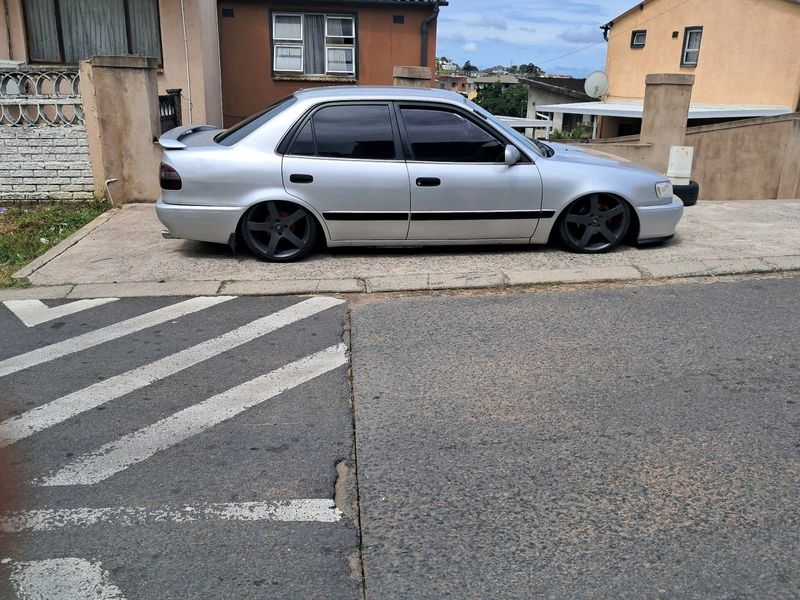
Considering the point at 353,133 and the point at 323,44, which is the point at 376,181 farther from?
the point at 323,44

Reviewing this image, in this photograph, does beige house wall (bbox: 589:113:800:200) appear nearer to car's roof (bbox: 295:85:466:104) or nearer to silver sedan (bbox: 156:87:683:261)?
silver sedan (bbox: 156:87:683:261)

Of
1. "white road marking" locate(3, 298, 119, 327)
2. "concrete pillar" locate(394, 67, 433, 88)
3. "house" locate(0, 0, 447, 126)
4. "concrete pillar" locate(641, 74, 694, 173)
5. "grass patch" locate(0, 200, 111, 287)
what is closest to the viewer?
"white road marking" locate(3, 298, 119, 327)

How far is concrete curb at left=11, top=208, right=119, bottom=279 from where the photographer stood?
22.3ft

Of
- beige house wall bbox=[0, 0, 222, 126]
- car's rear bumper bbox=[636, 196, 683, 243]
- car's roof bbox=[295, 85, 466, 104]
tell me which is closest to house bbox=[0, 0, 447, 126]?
beige house wall bbox=[0, 0, 222, 126]

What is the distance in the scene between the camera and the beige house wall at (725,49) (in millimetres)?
24312

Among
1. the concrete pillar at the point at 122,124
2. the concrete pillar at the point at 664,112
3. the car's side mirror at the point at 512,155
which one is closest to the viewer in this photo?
the car's side mirror at the point at 512,155

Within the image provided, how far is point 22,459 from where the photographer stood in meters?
3.64

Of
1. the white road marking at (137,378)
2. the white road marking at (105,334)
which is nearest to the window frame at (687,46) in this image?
the white road marking at (137,378)

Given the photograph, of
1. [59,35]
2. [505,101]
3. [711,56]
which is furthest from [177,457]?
[505,101]

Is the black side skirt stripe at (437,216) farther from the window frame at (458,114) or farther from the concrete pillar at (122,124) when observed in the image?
the concrete pillar at (122,124)

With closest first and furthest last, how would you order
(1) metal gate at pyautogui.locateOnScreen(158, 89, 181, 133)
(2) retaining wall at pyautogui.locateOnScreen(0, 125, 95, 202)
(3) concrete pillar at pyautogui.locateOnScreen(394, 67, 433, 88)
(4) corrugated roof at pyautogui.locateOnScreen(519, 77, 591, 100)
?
(2) retaining wall at pyautogui.locateOnScreen(0, 125, 95, 202) < (1) metal gate at pyautogui.locateOnScreen(158, 89, 181, 133) < (3) concrete pillar at pyautogui.locateOnScreen(394, 67, 433, 88) < (4) corrugated roof at pyautogui.locateOnScreen(519, 77, 591, 100)

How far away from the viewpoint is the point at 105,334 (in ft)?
17.4

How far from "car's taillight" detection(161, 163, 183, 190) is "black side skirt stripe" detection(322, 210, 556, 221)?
1355 millimetres

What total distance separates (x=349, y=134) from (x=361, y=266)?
123 cm
